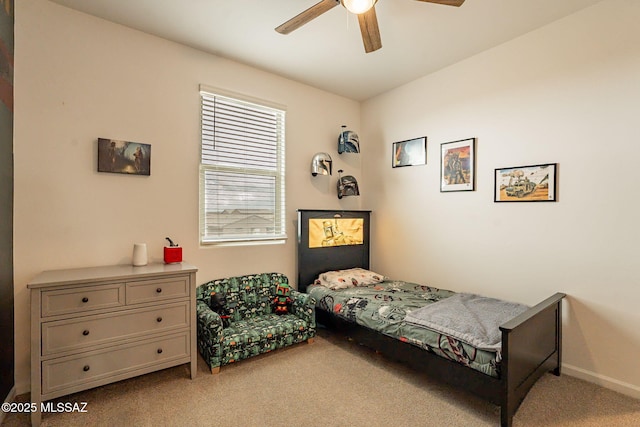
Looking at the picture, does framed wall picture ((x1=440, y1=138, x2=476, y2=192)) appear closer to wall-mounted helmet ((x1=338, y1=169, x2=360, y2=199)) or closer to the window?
wall-mounted helmet ((x1=338, y1=169, x2=360, y2=199))

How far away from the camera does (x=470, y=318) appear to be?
2312 mm

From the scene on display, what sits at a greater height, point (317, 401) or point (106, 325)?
point (106, 325)

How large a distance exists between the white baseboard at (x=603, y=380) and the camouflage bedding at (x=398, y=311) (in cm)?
106

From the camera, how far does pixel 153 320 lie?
2.30 metres

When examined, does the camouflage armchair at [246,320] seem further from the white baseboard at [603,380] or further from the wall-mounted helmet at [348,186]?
the white baseboard at [603,380]

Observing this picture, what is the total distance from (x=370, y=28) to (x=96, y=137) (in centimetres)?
229

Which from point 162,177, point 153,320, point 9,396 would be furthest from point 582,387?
point 9,396

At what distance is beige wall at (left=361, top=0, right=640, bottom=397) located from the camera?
2.30 meters

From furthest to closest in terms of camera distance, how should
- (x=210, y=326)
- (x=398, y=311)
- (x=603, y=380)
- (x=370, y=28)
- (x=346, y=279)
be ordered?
(x=346, y=279), (x=398, y=311), (x=210, y=326), (x=603, y=380), (x=370, y=28)

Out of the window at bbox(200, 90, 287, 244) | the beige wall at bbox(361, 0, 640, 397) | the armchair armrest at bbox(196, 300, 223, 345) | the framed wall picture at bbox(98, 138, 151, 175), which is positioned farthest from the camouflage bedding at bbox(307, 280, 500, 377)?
the framed wall picture at bbox(98, 138, 151, 175)

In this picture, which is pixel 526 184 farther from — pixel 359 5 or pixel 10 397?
pixel 10 397

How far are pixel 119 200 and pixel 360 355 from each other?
2534 mm

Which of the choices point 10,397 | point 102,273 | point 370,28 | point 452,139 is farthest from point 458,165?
point 10,397

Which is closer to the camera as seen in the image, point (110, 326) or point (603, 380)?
point (110, 326)
